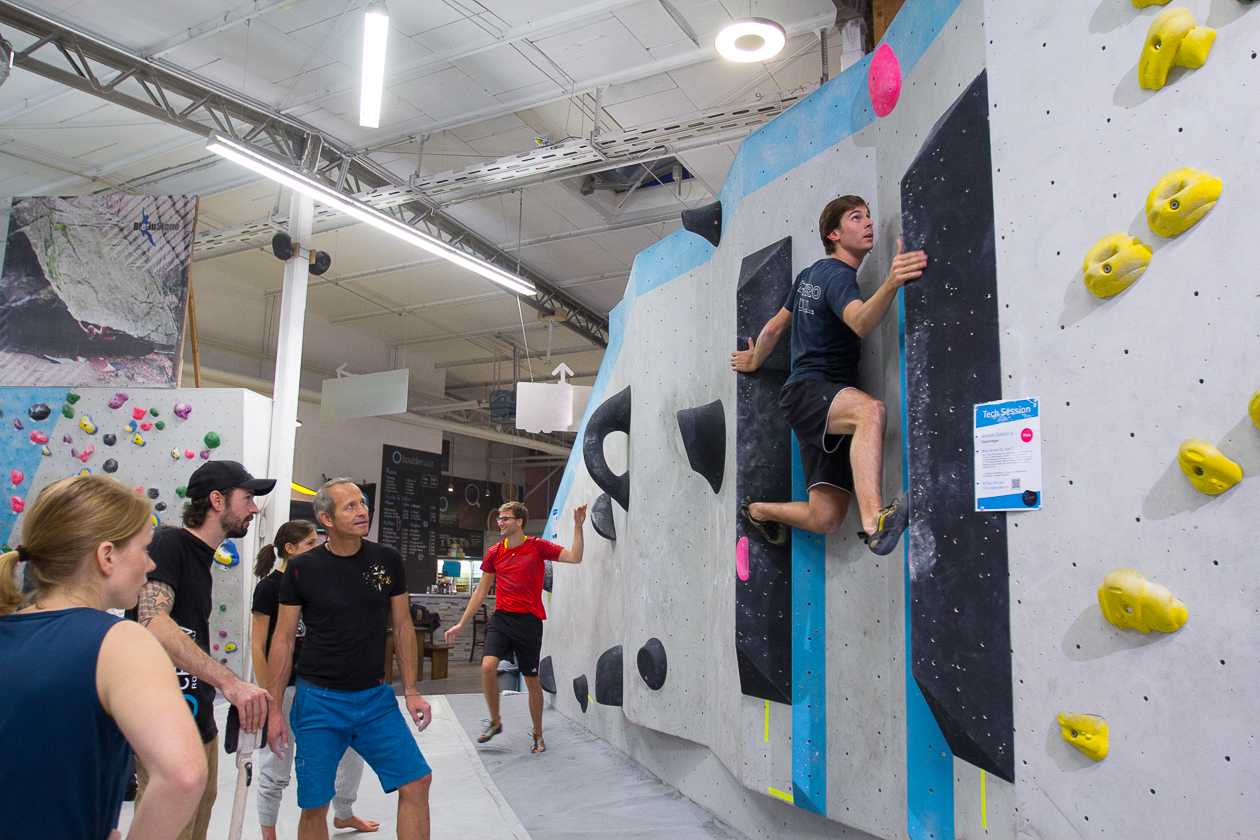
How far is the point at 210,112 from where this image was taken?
22.8 ft

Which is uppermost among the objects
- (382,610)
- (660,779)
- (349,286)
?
(349,286)

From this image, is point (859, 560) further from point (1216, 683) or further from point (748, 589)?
point (1216, 683)

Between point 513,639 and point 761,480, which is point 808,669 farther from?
point 513,639

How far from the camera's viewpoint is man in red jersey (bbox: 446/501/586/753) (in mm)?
5340

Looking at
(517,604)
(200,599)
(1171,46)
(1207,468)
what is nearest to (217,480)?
(200,599)

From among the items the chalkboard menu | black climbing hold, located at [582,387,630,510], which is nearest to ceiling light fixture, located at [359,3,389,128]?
black climbing hold, located at [582,387,630,510]

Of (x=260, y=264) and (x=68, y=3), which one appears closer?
(x=68, y=3)

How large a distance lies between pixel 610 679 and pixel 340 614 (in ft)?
7.52

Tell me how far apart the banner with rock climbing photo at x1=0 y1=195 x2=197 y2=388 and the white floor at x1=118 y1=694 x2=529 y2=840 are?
11.8 ft

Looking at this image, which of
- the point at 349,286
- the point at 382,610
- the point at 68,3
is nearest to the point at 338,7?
the point at 68,3

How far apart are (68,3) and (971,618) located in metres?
7.20

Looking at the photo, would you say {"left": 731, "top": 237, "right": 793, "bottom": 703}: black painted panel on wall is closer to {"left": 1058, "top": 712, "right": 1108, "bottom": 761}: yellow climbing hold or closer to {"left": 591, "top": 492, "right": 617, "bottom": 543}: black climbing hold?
{"left": 1058, "top": 712, "right": 1108, "bottom": 761}: yellow climbing hold

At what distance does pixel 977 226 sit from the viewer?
201 centimetres

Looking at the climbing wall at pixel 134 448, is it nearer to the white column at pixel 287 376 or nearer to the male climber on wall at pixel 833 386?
the white column at pixel 287 376
